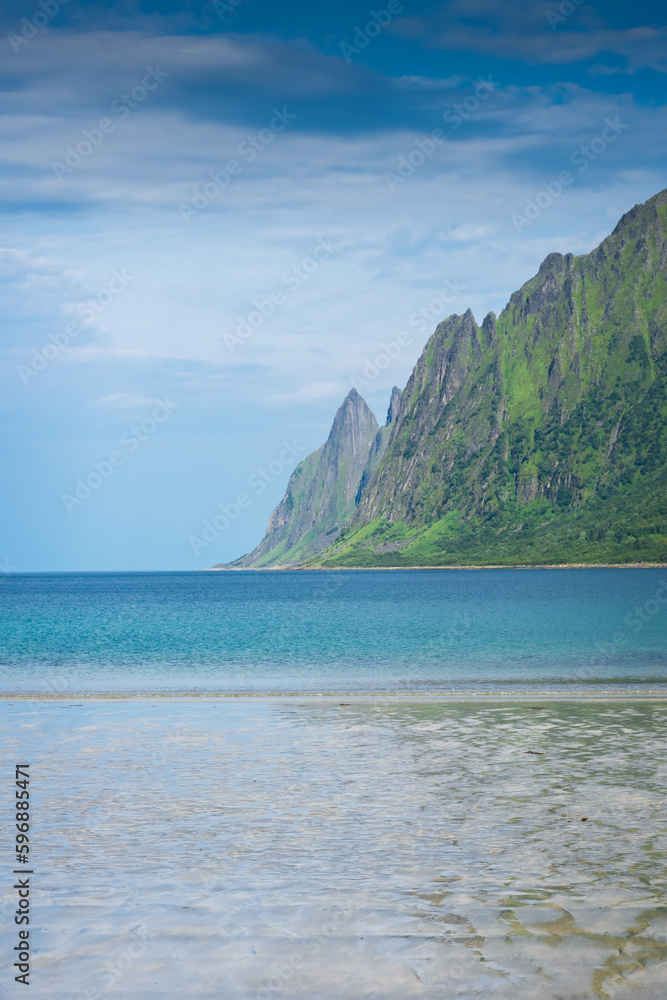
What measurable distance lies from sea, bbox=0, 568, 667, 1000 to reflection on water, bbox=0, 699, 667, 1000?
0.15ft

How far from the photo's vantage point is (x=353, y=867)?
13562 millimetres

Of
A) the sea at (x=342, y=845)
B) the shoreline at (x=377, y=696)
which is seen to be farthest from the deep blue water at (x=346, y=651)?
the sea at (x=342, y=845)

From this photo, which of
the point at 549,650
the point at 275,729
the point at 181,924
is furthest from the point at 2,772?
the point at 549,650

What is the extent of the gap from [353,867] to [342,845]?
4.26ft

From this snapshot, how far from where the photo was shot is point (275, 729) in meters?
28.8

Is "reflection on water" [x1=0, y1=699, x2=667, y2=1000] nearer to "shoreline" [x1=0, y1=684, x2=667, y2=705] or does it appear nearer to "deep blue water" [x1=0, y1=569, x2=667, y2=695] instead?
"shoreline" [x1=0, y1=684, x2=667, y2=705]

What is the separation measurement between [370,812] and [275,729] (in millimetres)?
12141

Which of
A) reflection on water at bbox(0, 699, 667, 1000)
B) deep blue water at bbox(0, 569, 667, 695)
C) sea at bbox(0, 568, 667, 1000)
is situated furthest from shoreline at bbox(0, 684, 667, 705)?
reflection on water at bbox(0, 699, 667, 1000)

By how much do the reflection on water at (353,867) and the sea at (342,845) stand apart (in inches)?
1.8

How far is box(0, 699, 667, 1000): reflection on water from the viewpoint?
9750 millimetres

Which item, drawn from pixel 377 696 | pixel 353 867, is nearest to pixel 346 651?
pixel 377 696

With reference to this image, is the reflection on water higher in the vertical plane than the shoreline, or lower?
higher

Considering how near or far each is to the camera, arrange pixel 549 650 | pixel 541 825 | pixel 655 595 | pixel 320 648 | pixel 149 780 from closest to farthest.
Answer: pixel 541 825 → pixel 149 780 → pixel 549 650 → pixel 320 648 → pixel 655 595

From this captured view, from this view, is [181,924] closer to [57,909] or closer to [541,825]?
[57,909]
